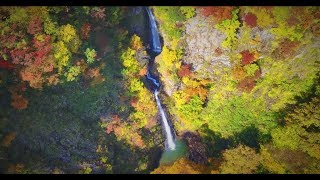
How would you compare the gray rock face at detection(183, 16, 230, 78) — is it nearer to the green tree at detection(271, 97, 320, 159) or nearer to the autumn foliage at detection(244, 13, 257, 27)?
the autumn foliage at detection(244, 13, 257, 27)

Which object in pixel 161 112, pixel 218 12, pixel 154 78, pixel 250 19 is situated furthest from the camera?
pixel 161 112

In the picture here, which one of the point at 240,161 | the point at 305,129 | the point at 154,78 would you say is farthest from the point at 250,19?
the point at 240,161

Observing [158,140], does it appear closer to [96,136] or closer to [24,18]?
[96,136]

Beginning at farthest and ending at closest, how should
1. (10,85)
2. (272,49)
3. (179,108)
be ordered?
(179,108)
(272,49)
(10,85)

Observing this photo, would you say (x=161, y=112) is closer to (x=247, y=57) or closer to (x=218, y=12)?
(x=247, y=57)

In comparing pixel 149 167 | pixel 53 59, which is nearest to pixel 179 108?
pixel 149 167
